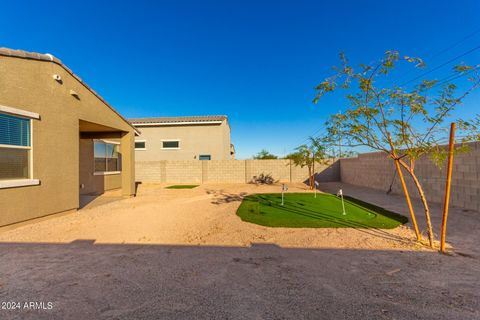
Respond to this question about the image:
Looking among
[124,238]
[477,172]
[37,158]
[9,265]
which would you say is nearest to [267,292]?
[124,238]

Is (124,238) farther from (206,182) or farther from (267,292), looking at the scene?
(206,182)

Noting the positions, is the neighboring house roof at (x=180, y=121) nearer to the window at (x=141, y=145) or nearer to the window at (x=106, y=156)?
the window at (x=141, y=145)

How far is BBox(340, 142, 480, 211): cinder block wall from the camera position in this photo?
711 cm

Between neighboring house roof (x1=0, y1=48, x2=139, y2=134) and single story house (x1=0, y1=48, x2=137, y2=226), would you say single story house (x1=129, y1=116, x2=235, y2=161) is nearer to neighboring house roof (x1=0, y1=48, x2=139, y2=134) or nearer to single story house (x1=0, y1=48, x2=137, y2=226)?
single story house (x1=0, y1=48, x2=137, y2=226)

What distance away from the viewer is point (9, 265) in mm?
3396

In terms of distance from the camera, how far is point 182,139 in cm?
2270

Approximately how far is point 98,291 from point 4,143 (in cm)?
522

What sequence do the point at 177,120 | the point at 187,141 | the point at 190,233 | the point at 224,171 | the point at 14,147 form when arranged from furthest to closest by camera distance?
the point at 177,120
the point at 187,141
the point at 224,171
the point at 14,147
the point at 190,233

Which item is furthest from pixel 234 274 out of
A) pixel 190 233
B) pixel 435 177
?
pixel 435 177

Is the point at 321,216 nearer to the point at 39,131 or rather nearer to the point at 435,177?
the point at 435,177

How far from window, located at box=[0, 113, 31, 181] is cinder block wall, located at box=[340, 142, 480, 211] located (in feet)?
43.4

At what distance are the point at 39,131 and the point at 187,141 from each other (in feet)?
55.3

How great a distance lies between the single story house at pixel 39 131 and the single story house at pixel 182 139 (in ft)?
47.5

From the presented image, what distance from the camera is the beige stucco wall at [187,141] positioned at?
22453 mm
